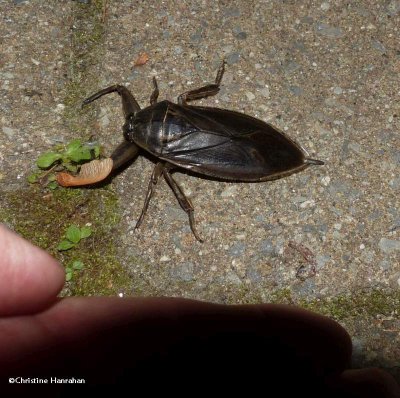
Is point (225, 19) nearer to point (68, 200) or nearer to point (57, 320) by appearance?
point (68, 200)

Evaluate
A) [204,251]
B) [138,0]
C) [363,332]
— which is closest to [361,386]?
[363,332]

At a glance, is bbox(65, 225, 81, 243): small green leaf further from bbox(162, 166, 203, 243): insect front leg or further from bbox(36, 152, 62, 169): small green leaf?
bbox(162, 166, 203, 243): insect front leg

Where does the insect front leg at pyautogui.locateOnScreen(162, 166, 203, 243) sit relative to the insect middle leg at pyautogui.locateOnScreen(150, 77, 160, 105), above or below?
below

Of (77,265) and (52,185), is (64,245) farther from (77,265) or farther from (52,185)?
(52,185)

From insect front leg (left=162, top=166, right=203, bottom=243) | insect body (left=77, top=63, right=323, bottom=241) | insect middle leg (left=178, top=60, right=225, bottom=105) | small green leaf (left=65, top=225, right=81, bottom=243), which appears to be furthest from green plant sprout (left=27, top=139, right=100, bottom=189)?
insect middle leg (left=178, top=60, right=225, bottom=105)

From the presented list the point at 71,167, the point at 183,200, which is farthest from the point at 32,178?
the point at 183,200
